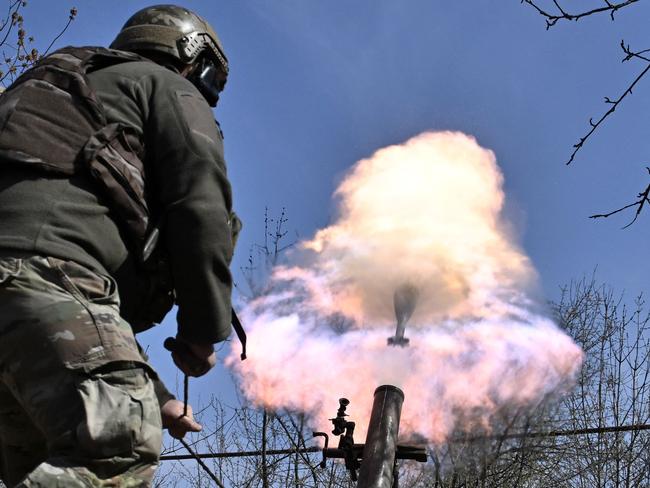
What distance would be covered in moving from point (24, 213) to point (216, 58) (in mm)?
1325

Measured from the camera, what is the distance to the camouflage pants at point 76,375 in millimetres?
2193

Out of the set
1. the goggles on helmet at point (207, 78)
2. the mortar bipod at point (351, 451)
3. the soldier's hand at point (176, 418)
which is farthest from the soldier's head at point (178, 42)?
the mortar bipod at point (351, 451)

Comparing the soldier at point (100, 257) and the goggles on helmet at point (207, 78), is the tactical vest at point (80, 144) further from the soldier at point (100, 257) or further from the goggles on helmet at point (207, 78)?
the goggles on helmet at point (207, 78)

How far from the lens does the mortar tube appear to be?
5.26 meters

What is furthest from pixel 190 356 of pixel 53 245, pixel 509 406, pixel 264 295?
pixel 509 406

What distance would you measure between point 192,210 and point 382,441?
10.5ft

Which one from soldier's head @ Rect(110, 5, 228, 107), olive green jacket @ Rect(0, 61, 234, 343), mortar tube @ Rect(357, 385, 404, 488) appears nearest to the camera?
olive green jacket @ Rect(0, 61, 234, 343)

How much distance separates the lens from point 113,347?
7.60 ft

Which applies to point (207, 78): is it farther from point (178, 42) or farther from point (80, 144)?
point (80, 144)

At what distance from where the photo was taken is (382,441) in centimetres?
548

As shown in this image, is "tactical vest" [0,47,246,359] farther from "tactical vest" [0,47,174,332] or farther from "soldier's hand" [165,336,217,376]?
"soldier's hand" [165,336,217,376]

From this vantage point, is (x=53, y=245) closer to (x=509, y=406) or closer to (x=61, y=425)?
(x=61, y=425)

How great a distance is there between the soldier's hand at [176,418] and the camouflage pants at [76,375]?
1.57 feet

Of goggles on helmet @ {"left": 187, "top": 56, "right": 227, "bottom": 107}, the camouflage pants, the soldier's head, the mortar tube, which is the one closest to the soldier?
the camouflage pants
